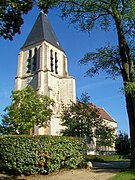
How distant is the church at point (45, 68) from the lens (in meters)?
42.2

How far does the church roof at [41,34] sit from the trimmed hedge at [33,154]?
38.1m

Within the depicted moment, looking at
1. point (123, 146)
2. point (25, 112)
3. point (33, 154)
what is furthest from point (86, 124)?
point (123, 146)

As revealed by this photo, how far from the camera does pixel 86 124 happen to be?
82.4 ft

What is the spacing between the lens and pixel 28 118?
70.1 feet

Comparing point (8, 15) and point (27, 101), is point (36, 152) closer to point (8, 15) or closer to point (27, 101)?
point (8, 15)

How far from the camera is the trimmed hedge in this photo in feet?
31.9

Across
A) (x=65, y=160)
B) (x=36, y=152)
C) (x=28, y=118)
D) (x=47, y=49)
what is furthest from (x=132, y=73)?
(x=47, y=49)

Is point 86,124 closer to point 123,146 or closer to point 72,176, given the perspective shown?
point 72,176

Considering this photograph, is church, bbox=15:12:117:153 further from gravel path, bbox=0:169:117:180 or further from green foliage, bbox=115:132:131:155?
gravel path, bbox=0:169:117:180

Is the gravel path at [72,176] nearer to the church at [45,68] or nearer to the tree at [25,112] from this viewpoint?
the tree at [25,112]

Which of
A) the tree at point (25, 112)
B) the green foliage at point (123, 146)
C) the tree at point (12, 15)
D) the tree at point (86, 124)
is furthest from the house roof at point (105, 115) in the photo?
the tree at point (12, 15)

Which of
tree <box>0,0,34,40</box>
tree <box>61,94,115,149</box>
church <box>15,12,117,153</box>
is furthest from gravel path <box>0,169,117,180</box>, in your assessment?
church <box>15,12,117,153</box>

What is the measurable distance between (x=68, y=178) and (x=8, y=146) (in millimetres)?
3128

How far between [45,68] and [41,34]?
30.3ft
